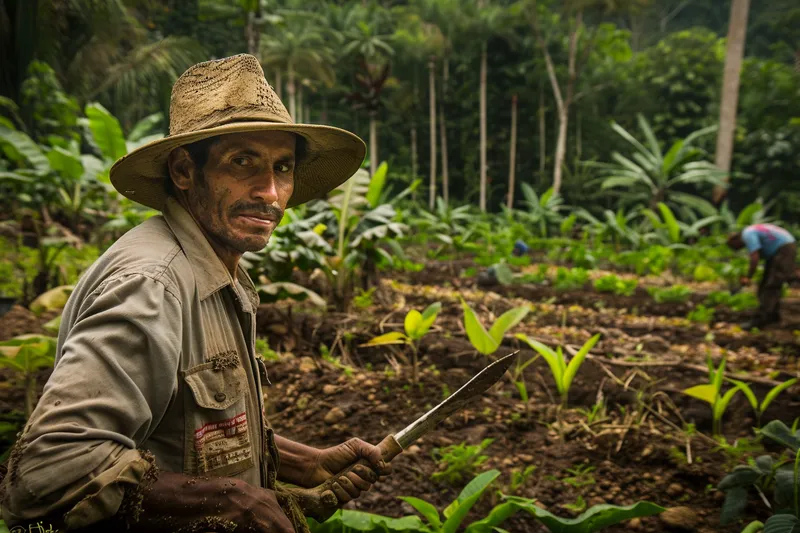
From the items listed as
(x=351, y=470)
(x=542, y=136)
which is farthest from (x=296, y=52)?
(x=351, y=470)

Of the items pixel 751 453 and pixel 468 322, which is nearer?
pixel 751 453

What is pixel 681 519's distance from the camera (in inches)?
77.4

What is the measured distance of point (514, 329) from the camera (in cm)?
468

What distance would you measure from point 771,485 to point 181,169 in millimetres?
2292

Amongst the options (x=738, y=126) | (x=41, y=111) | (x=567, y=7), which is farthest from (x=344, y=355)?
(x=567, y=7)

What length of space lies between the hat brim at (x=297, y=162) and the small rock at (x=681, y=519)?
166 centimetres

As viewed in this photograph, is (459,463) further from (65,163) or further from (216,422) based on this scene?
(65,163)

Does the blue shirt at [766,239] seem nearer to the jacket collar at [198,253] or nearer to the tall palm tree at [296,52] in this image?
the jacket collar at [198,253]

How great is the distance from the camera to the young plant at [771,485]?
67.8 inches

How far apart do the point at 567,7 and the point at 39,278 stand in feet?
61.3

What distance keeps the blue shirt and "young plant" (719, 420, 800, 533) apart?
151 inches

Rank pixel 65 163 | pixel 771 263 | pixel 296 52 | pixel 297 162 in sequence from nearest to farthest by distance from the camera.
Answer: pixel 297 162 < pixel 65 163 < pixel 771 263 < pixel 296 52

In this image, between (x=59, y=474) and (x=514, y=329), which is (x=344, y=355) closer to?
(x=514, y=329)

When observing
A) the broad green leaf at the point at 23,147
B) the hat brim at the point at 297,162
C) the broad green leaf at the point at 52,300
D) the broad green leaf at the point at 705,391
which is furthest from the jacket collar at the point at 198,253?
the broad green leaf at the point at 23,147
